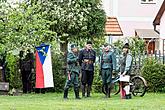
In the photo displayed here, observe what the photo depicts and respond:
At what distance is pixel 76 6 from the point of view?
1153 inches

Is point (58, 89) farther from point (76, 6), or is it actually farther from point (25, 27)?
point (76, 6)

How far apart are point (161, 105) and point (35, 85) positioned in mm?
7355

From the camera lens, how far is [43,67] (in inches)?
904

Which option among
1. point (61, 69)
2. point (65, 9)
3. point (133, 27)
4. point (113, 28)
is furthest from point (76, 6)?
point (133, 27)

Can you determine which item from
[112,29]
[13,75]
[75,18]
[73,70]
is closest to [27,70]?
[13,75]

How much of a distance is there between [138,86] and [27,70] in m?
4.58

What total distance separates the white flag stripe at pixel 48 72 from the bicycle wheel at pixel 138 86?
3107 millimetres

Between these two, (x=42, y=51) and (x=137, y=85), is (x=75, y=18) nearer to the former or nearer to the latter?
(x=42, y=51)

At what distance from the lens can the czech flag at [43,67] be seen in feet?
74.9

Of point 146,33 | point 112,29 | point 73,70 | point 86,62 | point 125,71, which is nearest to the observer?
point 73,70

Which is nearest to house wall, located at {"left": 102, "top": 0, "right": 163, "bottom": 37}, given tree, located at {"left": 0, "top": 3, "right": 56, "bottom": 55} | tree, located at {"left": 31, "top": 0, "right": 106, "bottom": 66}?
tree, located at {"left": 31, "top": 0, "right": 106, "bottom": 66}

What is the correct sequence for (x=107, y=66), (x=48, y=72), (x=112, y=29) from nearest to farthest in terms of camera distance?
(x=107, y=66), (x=48, y=72), (x=112, y=29)

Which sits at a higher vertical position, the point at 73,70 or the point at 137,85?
the point at 73,70

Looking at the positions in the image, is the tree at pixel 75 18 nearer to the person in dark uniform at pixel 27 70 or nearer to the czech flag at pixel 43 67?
the person in dark uniform at pixel 27 70
